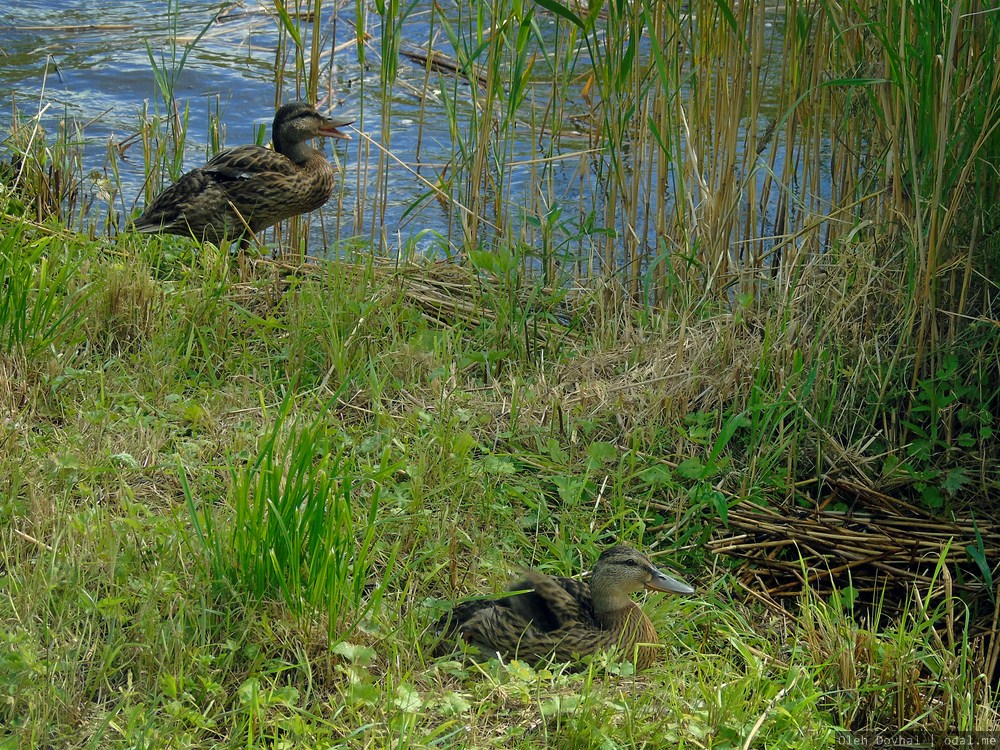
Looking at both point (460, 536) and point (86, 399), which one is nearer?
point (460, 536)

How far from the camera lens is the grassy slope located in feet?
9.40

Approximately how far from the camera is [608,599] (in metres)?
3.39

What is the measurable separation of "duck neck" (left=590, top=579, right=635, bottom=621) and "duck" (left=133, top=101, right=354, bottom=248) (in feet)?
9.92

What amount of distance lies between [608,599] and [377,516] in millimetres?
814

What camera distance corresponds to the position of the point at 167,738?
8.86ft

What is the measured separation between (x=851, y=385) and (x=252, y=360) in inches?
91.2

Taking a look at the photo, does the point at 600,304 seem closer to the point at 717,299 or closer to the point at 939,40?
the point at 717,299

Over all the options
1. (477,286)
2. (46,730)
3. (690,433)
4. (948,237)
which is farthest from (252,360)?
(948,237)

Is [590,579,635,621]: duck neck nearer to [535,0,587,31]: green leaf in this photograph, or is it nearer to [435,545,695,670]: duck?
[435,545,695,670]: duck

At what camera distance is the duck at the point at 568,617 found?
3.28 metres

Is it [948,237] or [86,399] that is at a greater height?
[948,237]

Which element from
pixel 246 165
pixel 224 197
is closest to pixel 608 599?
pixel 224 197

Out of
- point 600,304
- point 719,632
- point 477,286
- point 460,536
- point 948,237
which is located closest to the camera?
point 719,632

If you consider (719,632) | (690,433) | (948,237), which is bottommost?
(719,632)
